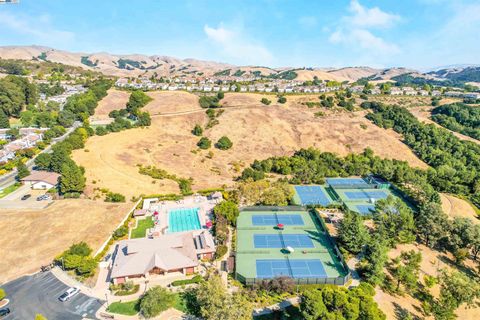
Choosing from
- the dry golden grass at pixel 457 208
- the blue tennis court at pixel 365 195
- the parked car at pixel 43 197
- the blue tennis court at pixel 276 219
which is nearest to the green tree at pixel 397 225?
the blue tennis court at pixel 365 195

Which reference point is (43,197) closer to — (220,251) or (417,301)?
(220,251)

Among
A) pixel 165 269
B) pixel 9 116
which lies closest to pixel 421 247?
pixel 165 269

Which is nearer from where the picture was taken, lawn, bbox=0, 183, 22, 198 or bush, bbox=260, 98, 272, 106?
lawn, bbox=0, 183, 22, 198

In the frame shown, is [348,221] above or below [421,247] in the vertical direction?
above

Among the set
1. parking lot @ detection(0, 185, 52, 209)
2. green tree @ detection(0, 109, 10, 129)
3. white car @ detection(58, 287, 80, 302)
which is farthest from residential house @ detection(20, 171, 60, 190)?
green tree @ detection(0, 109, 10, 129)

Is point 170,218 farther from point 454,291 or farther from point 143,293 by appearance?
point 454,291

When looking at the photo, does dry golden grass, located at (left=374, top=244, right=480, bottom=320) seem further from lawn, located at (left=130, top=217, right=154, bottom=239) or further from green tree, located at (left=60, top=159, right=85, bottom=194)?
green tree, located at (left=60, top=159, right=85, bottom=194)
